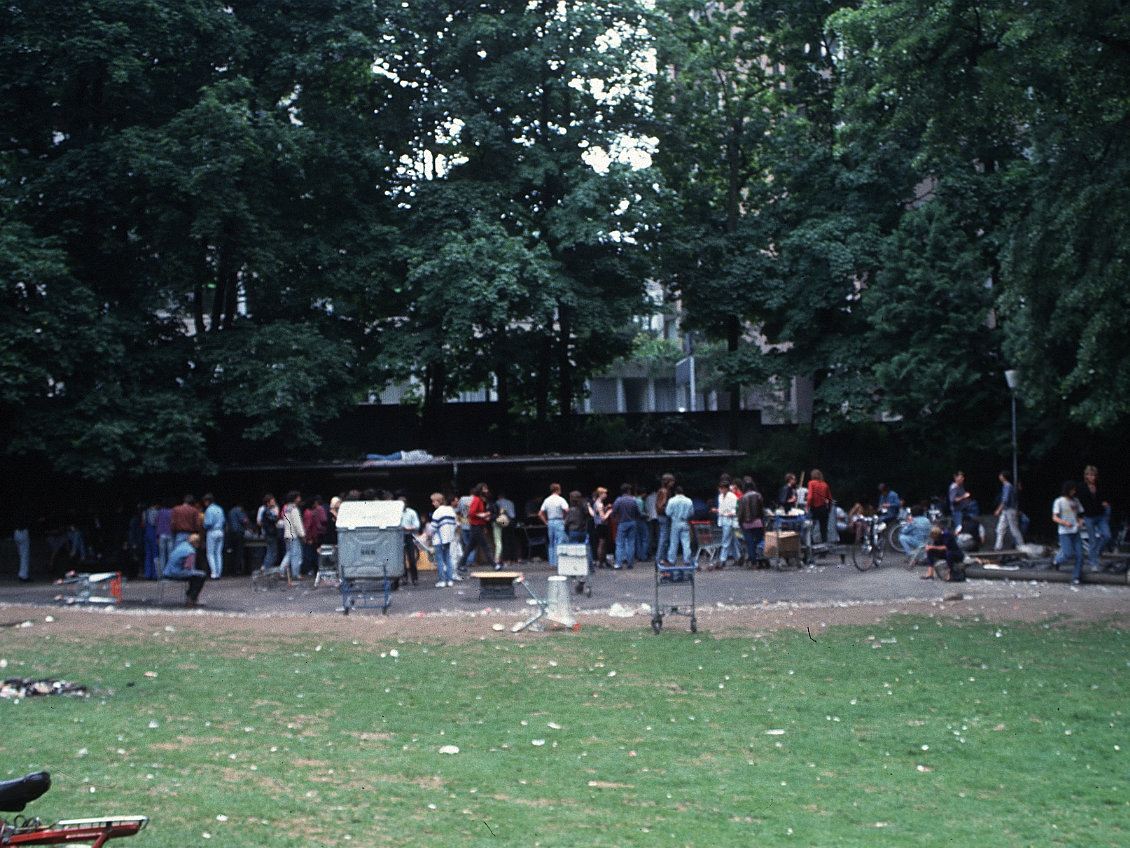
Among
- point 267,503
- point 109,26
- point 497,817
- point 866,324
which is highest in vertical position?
point 109,26

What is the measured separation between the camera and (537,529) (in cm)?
2767

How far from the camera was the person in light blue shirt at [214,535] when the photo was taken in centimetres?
2450

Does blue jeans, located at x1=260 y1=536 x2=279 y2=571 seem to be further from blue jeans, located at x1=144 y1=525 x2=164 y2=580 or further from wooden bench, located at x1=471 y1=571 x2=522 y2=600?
wooden bench, located at x1=471 y1=571 x2=522 y2=600

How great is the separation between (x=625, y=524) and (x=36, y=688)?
15608 millimetres

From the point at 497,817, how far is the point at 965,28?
1433 cm

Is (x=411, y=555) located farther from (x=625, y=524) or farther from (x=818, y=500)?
(x=818, y=500)

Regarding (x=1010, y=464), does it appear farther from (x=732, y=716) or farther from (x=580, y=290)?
(x=732, y=716)

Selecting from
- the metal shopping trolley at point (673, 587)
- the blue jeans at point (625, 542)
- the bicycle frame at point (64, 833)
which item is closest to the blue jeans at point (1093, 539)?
the metal shopping trolley at point (673, 587)

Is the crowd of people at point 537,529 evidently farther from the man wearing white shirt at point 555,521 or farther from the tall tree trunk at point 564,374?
the tall tree trunk at point 564,374

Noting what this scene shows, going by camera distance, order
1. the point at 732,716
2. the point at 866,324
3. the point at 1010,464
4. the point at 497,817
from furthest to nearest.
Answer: the point at 866,324 → the point at 1010,464 → the point at 732,716 → the point at 497,817

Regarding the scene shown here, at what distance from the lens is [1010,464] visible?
3238cm

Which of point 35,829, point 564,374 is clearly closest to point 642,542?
point 564,374

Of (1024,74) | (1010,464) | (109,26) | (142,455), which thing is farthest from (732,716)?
(1010,464)

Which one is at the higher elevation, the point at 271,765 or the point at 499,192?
the point at 499,192
